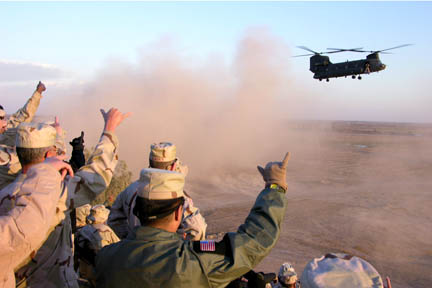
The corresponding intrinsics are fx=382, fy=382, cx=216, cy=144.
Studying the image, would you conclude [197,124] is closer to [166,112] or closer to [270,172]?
[166,112]

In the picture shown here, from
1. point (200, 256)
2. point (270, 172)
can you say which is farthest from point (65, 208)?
point (270, 172)

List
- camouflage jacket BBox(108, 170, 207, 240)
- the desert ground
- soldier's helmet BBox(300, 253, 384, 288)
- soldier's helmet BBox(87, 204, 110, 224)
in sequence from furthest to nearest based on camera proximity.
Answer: the desert ground
soldier's helmet BBox(87, 204, 110, 224)
camouflage jacket BBox(108, 170, 207, 240)
soldier's helmet BBox(300, 253, 384, 288)

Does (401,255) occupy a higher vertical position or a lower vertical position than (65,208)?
lower

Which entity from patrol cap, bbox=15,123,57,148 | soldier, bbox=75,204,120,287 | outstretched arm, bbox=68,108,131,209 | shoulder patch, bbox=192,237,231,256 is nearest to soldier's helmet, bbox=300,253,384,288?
shoulder patch, bbox=192,237,231,256

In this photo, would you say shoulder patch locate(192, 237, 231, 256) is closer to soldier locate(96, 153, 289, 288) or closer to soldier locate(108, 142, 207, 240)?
soldier locate(96, 153, 289, 288)

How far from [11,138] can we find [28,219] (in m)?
2.96

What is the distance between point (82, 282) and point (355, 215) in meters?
11.3

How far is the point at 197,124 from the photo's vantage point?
3070cm

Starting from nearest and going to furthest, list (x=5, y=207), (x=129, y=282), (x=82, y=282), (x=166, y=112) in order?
1. (x=129, y=282)
2. (x=5, y=207)
3. (x=82, y=282)
4. (x=166, y=112)

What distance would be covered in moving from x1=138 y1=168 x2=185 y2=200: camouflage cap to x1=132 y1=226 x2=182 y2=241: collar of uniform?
148 mm

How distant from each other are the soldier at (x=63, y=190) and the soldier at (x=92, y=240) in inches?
39.9

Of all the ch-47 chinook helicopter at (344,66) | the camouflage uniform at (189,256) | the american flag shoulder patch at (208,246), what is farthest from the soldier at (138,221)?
the ch-47 chinook helicopter at (344,66)

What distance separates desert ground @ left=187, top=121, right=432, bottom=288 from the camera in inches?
373

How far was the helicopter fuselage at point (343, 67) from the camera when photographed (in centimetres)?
1884
